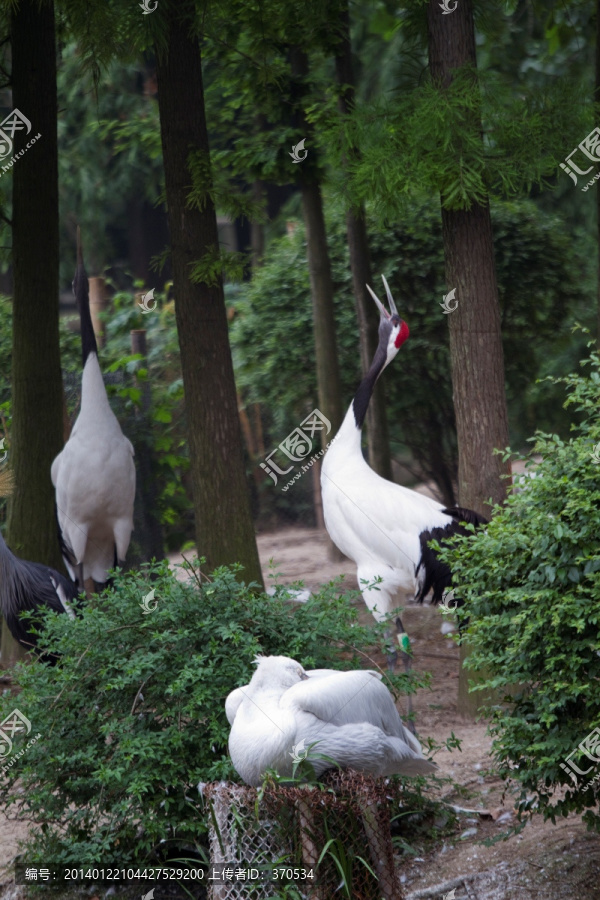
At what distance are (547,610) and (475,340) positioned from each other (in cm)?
284

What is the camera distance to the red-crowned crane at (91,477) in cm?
696

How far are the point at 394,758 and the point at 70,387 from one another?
20.4 ft

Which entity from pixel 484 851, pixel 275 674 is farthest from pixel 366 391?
pixel 484 851

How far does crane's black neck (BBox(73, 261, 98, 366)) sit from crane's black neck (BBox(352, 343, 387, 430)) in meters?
1.88

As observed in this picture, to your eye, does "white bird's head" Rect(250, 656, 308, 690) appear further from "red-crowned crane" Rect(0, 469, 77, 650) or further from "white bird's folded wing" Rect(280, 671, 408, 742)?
"red-crowned crane" Rect(0, 469, 77, 650)

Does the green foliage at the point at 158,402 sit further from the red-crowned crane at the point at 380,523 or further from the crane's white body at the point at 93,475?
the red-crowned crane at the point at 380,523

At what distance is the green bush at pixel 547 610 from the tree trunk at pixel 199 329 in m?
3.07

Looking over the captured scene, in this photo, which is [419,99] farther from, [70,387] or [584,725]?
[70,387]

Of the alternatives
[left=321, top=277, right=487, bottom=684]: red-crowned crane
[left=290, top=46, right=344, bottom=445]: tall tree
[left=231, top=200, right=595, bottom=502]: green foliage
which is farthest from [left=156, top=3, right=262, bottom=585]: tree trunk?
[left=231, top=200, right=595, bottom=502]: green foliage

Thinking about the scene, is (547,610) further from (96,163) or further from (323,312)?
(96,163)

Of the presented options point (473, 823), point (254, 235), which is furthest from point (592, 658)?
point (254, 235)

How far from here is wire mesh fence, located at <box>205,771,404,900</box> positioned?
3.75 meters

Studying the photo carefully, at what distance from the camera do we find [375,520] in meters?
6.29

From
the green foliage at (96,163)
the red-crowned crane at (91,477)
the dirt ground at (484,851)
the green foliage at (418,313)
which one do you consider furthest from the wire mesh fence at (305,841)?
the green foliage at (96,163)
